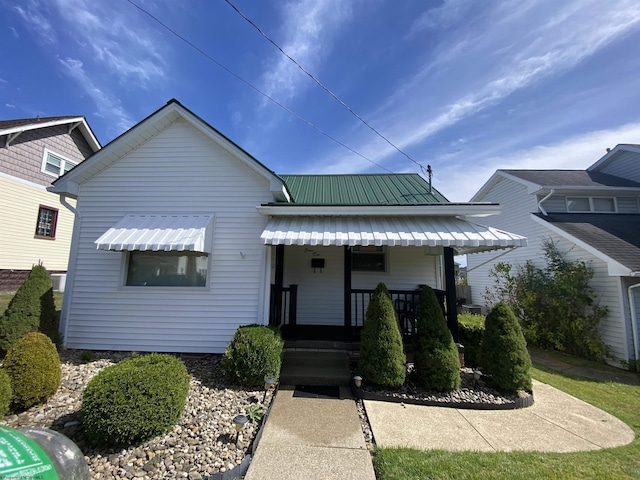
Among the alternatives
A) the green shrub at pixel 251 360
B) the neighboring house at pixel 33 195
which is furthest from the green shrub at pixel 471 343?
the neighboring house at pixel 33 195

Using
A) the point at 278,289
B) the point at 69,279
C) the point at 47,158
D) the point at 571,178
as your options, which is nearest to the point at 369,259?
the point at 278,289

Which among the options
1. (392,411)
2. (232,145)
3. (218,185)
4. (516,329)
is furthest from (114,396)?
(516,329)

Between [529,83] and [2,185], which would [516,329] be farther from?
[2,185]

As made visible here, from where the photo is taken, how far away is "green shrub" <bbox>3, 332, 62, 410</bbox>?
440 centimetres

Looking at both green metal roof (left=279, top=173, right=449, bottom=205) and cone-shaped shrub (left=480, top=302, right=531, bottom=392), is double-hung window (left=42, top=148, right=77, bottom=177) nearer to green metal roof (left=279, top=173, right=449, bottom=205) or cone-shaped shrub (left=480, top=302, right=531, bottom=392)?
green metal roof (left=279, top=173, right=449, bottom=205)

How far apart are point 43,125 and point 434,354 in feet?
71.2

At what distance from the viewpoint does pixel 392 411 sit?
4.91 metres

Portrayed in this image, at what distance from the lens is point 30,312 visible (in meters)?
6.31

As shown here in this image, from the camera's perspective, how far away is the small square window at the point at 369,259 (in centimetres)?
927

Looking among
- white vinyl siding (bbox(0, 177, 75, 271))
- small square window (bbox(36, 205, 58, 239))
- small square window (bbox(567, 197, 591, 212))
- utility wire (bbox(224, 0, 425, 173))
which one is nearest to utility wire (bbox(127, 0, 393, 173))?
utility wire (bbox(224, 0, 425, 173))

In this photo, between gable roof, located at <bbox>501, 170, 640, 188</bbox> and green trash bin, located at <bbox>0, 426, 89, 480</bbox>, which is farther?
gable roof, located at <bbox>501, 170, 640, 188</bbox>

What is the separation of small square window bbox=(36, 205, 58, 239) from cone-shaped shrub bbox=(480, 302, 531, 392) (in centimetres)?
2177

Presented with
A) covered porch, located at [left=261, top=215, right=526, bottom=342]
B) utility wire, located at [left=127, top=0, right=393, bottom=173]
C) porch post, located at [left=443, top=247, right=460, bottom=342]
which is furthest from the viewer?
porch post, located at [left=443, top=247, right=460, bottom=342]

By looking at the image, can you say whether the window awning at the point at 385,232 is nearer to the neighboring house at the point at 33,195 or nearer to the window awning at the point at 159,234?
the window awning at the point at 159,234
